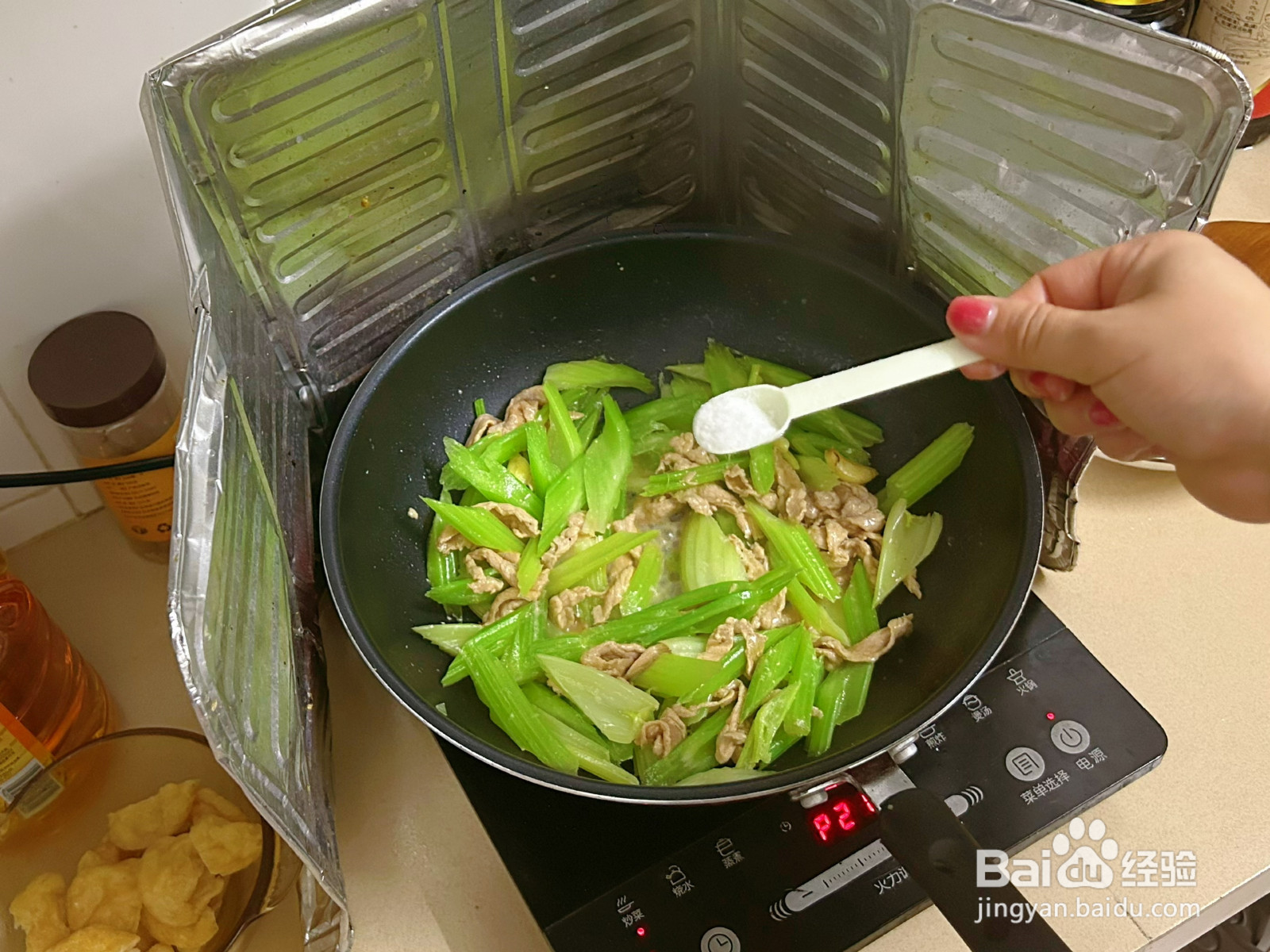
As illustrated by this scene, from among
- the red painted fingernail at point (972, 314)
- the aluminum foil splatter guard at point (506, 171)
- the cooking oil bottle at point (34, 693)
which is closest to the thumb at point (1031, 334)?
the red painted fingernail at point (972, 314)

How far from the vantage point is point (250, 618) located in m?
0.67

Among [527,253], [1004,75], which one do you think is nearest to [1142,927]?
[1004,75]

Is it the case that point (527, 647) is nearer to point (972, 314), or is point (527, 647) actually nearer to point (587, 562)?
point (587, 562)

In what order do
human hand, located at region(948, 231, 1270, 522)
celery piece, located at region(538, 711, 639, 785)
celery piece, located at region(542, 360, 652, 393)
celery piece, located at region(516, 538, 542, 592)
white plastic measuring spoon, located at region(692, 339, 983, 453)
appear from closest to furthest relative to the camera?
human hand, located at region(948, 231, 1270, 522), white plastic measuring spoon, located at region(692, 339, 983, 453), celery piece, located at region(538, 711, 639, 785), celery piece, located at region(516, 538, 542, 592), celery piece, located at region(542, 360, 652, 393)

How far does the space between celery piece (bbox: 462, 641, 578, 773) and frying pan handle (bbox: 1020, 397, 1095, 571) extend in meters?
0.43

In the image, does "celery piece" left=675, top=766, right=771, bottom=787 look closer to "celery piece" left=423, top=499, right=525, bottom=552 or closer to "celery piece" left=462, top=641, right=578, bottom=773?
"celery piece" left=462, top=641, right=578, bottom=773

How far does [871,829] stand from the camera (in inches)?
29.7

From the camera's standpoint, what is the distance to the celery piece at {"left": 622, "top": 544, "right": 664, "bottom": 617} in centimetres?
92

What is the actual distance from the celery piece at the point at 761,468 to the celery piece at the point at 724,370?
8cm

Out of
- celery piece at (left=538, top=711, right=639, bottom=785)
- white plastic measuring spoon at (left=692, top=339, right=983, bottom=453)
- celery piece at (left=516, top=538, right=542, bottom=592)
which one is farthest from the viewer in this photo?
celery piece at (left=516, top=538, right=542, bottom=592)

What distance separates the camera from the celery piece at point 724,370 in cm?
104

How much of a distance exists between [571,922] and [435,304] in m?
0.54

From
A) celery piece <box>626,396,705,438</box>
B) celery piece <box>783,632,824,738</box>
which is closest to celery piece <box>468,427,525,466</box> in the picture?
celery piece <box>626,396,705,438</box>

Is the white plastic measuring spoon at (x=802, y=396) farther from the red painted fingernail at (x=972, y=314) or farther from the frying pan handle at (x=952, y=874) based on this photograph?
the frying pan handle at (x=952, y=874)
